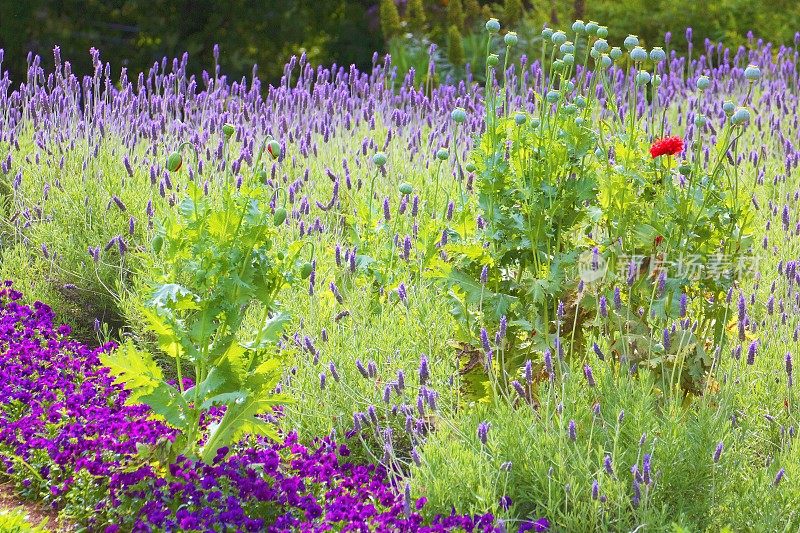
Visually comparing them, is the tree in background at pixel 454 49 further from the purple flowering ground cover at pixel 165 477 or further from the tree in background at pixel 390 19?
the purple flowering ground cover at pixel 165 477

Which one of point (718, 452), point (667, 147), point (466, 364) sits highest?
point (667, 147)

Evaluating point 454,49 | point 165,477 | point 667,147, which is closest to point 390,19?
point 454,49

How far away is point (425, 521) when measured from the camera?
2793 mm

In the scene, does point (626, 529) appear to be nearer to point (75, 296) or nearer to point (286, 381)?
point (286, 381)

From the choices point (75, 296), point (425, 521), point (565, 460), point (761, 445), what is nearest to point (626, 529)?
point (565, 460)

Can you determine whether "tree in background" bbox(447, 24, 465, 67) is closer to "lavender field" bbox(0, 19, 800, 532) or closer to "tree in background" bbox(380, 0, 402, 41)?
"tree in background" bbox(380, 0, 402, 41)

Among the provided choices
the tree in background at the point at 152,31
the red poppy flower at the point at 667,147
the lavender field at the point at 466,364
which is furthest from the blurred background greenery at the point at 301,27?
the red poppy flower at the point at 667,147

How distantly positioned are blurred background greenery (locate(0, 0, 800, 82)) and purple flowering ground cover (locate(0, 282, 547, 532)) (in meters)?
6.43

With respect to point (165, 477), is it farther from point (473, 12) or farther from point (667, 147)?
point (473, 12)

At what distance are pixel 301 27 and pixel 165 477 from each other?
7.39 m

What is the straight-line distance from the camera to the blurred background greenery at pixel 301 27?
9469mm

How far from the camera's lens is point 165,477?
120 inches

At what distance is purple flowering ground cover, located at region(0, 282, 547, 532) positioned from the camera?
275 cm

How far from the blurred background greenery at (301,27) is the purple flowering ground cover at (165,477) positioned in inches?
253
